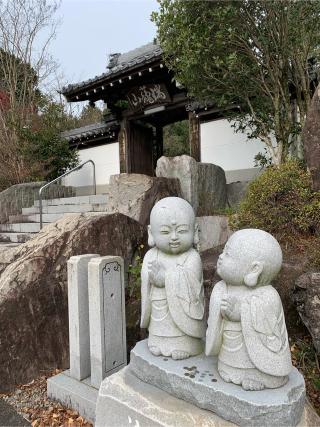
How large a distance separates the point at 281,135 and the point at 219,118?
11.9ft

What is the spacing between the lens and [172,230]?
2.42 meters

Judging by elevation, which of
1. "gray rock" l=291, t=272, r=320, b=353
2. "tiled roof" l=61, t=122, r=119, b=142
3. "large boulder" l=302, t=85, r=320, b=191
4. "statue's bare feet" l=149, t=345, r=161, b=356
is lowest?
"statue's bare feet" l=149, t=345, r=161, b=356

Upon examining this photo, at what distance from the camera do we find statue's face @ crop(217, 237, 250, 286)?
1950mm

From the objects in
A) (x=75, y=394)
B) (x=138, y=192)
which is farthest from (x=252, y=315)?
(x=138, y=192)

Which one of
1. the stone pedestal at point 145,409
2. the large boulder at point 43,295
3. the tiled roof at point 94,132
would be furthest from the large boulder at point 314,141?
the tiled roof at point 94,132

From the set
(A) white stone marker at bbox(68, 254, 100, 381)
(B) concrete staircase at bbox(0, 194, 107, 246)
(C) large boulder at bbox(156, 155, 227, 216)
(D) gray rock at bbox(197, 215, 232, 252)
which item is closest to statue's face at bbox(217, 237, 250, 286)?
(A) white stone marker at bbox(68, 254, 100, 381)

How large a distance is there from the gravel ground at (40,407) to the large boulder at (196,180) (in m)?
3.67

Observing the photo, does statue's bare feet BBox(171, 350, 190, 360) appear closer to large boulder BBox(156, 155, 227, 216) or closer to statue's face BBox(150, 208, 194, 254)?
statue's face BBox(150, 208, 194, 254)

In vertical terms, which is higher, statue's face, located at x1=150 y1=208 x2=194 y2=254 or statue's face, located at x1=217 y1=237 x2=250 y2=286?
statue's face, located at x1=150 y1=208 x2=194 y2=254

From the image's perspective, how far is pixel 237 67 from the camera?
206 inches

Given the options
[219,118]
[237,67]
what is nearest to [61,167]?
[219,118]

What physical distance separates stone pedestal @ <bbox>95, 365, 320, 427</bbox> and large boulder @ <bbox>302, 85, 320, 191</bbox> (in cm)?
299

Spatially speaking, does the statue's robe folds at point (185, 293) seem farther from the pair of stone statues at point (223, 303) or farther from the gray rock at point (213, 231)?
the gray rock at point (213, 231)

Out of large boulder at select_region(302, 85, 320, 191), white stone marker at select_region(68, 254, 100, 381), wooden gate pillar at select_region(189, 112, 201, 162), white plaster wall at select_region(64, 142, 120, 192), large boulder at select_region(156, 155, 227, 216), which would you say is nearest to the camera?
white stone marker at select_region(68, 254, 100, 381)
